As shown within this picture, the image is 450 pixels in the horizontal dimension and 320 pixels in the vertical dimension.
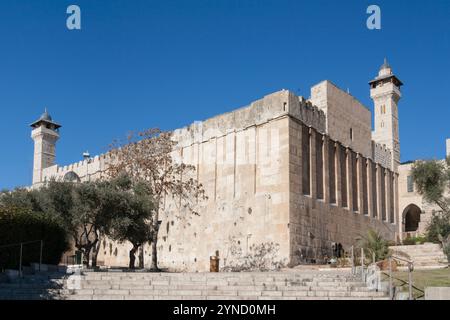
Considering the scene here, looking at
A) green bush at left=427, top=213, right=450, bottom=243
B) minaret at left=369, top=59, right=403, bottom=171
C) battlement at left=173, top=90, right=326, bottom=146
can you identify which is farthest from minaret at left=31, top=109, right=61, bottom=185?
green bush at left=427, top=213, right=450, bottom=243

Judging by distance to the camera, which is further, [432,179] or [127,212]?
[432,179]

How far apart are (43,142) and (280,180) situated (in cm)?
3859

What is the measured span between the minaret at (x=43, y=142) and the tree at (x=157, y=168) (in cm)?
2600

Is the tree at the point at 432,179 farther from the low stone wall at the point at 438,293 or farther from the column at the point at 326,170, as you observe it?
the low stone wall at the point at 438,293

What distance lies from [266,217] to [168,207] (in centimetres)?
979

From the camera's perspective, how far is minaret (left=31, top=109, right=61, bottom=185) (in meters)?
63.8

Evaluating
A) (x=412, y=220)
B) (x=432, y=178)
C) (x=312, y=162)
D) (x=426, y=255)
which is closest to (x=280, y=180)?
(x=312, y=162)

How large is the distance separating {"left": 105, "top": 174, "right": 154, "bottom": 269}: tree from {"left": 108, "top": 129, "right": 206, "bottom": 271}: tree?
375 centimetres

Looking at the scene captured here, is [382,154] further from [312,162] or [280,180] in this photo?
[280,180]

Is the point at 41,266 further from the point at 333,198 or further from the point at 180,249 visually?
the point at 333,198

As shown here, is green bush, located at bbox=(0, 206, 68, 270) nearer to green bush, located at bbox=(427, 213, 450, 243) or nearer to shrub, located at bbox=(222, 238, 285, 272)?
shrub, located at bbox=(222, 238, 285, 272)

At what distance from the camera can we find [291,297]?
56.3 ft

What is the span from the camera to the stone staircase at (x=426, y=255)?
30248mm

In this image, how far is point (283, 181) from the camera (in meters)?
33.5
